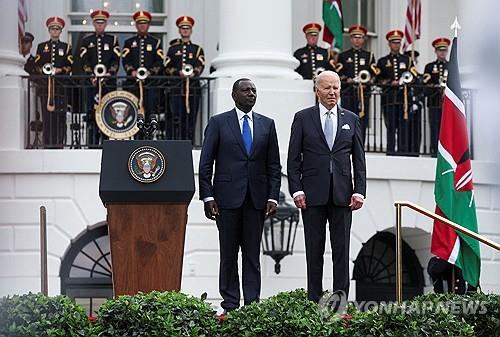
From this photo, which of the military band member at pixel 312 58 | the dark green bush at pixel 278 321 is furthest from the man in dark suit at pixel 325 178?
the military band member at pixel 312 58

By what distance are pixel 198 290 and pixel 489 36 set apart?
9.68 metres

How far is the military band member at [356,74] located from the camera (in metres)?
18.2

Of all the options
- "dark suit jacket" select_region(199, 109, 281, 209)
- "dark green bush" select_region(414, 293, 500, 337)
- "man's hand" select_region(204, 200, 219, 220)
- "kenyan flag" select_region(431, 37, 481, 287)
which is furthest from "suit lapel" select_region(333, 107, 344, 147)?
"kenyan flag" select_region(431, 37, 481, 287)

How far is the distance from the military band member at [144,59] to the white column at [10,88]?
124 cm

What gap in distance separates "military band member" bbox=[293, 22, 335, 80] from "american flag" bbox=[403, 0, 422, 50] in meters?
1.19

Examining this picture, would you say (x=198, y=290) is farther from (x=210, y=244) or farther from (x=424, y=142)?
(x=424, y=142)

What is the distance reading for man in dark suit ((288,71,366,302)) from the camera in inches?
446

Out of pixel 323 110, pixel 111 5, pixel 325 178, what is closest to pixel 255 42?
pixel 111 5

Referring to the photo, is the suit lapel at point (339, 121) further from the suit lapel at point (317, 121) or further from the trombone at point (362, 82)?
the trombone at point (362, 82)

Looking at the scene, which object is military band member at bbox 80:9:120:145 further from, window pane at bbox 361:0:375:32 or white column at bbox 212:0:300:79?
window pane at bbox 361:0:375:32

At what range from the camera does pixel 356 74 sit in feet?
60.5

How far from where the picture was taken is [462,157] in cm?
1512

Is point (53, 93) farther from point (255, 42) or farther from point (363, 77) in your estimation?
point (363, 77)

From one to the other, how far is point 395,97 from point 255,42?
6.64 ft
